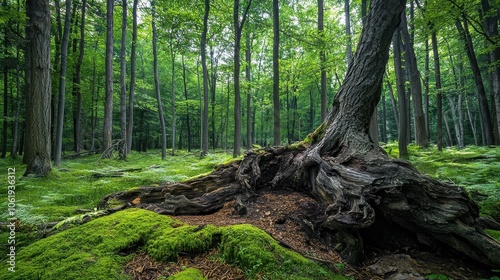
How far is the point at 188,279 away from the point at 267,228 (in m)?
1.40

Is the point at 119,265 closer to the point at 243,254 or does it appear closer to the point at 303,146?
the point at 243,254

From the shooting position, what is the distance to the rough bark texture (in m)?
2.87

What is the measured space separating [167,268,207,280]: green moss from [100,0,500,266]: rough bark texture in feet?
4.98

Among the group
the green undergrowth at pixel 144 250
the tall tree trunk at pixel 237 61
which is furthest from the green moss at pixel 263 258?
the tall tree trunk at pixel 237 61

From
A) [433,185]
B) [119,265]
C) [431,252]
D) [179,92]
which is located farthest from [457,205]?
[179,92]

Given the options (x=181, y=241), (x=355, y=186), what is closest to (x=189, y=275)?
(x=181, y=241)

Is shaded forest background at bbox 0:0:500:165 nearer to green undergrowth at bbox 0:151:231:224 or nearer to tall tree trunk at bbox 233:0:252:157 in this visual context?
tall tree trunk at bbox 233:0:252:157

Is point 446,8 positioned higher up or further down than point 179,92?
further down

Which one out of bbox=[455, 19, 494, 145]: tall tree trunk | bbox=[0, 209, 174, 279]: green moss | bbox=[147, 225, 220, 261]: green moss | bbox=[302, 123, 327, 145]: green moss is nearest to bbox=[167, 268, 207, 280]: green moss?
bbox=[147, 225, 220, 261]: green moss

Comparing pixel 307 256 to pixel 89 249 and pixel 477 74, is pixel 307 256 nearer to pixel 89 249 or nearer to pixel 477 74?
pixel 89 249

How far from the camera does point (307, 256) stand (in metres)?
2.68

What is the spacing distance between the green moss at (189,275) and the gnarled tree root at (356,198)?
155cm

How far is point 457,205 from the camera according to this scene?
2863 millimetres

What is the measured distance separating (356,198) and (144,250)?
109 inches
